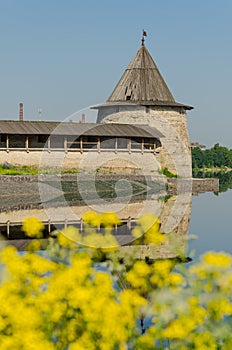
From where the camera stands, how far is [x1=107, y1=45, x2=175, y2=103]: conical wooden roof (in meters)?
25.3

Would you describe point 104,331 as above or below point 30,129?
below

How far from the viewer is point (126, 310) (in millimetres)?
2549

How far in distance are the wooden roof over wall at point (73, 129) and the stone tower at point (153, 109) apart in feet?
2.16

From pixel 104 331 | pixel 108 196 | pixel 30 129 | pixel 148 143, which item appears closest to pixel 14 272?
pixel 104 331

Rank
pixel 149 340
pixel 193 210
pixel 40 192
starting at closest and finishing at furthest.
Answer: pixel 149 340
pixel 193 210
pixel 40 192

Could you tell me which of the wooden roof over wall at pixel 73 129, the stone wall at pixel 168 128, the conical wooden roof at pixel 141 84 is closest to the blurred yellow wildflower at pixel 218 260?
the wooden roof over wall at pixel 73 129

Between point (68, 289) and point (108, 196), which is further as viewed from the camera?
point (108, 196)

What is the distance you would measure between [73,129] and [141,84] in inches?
182

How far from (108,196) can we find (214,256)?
52.4 feet

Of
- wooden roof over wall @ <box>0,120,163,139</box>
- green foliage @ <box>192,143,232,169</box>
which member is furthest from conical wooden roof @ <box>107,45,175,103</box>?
green foliage @ <box>192,143,232,169</box>

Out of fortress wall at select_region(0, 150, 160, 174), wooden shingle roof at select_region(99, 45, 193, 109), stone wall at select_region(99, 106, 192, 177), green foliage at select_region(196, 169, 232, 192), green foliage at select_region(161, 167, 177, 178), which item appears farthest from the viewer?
green foliage at select_region(196, 169, 232, 192)

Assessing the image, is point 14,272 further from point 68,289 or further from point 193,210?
point 193,210

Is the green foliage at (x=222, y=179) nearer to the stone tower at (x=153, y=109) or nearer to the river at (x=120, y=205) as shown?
the stone tower at (x=153, y=109)

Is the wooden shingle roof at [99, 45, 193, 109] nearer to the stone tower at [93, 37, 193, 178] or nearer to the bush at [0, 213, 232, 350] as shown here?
the stone tower at [93, 37, 193, 178]
